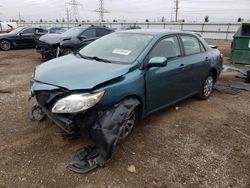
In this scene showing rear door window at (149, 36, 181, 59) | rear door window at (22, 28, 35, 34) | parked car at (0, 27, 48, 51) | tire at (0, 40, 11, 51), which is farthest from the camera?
rear door window at (22, 28, 35, 34)

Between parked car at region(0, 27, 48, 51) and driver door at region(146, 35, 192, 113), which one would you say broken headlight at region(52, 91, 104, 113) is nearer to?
driver door at region(146, 35, 192, 113)

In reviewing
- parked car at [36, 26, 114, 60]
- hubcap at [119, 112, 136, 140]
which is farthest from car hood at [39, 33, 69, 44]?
hubcap at [119, 112, 136, 140]

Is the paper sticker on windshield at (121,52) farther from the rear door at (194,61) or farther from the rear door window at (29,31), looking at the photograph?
the rear door window at (29,31)

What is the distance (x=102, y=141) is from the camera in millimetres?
2838

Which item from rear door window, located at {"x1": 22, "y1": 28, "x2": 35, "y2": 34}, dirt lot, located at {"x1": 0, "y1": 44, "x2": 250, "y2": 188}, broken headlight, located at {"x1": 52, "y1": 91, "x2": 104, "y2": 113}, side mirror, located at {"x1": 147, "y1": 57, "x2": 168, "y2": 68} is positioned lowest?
dirt lot, located at {"x1": 0, "y1": 44, "x2": 250, "y2": 188}

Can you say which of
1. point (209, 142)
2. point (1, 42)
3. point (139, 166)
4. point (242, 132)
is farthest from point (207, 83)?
point (1, 42)

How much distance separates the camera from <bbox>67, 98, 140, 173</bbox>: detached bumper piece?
2834 millimetres

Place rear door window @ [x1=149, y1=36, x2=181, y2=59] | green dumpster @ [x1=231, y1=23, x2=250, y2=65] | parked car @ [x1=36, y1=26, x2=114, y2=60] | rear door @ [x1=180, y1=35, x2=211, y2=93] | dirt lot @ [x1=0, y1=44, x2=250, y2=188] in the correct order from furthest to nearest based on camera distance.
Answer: green dumpster @ [x1=231, y1=23, x2=250, y2=65]
parked car @ [x1=36, y1=26, x2=114, y2=60]
rear door @ [x1=180, y1=35, x2=211, y2=93]
rear door window @ [x1=149, y1=36, x2=181, y2=59]
dirt lot @ [x1=0, y1=44, x2=250, y2=188]

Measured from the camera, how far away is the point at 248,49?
32.3ft

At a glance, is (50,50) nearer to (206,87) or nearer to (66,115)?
(206,87)

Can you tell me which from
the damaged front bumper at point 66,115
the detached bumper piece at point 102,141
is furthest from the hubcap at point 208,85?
the damaged front bumper at point 66,115

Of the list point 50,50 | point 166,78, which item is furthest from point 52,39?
point 166,78

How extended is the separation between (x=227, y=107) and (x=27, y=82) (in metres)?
A: 5.23

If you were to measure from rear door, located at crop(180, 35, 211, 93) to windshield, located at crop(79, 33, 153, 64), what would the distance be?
39.5 inches
